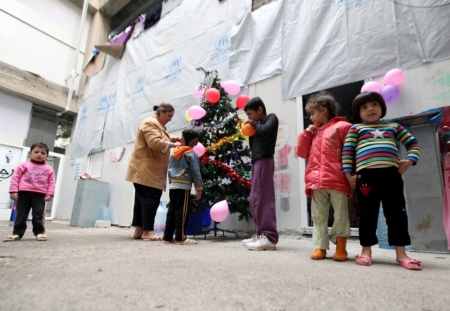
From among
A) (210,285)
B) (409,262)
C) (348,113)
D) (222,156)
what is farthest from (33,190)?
(348,113)

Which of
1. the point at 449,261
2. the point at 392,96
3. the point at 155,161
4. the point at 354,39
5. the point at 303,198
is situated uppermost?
the point at 354,39

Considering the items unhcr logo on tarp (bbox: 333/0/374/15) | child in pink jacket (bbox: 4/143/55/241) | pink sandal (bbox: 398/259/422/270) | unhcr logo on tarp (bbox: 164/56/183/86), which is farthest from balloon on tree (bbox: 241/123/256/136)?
unhcr logo on tarp (bbox: 164/56/183/86)

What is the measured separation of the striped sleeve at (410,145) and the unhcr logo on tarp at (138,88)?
15.9 feet

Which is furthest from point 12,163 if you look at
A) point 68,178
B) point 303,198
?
point 303,198

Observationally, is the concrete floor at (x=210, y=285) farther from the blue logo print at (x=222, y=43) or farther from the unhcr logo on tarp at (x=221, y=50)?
the blue logo print at (x=222, y=43)

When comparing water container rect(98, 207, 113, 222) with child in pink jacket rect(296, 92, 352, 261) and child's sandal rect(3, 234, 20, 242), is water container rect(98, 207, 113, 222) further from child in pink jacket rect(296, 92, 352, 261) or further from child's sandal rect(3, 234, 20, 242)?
child in pink jacket rect(296, 92, 352, 261)

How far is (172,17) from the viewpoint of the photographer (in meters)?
5.35

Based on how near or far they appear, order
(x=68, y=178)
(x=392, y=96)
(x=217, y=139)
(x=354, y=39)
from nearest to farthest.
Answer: (x=392, y=96) → (x=354, y=39) → (x=217, y=139) → (x=68, y=178)

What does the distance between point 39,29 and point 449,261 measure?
8784 mm

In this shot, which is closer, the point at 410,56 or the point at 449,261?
the point at 449,261

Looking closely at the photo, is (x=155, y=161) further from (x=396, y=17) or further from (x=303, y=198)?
(x=396, y=17)

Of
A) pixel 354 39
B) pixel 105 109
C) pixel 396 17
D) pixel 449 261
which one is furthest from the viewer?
pixel 105 109

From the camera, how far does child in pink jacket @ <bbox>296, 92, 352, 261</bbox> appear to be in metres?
1.55

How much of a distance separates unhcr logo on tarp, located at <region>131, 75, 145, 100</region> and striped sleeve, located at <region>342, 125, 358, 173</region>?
4.67 m
